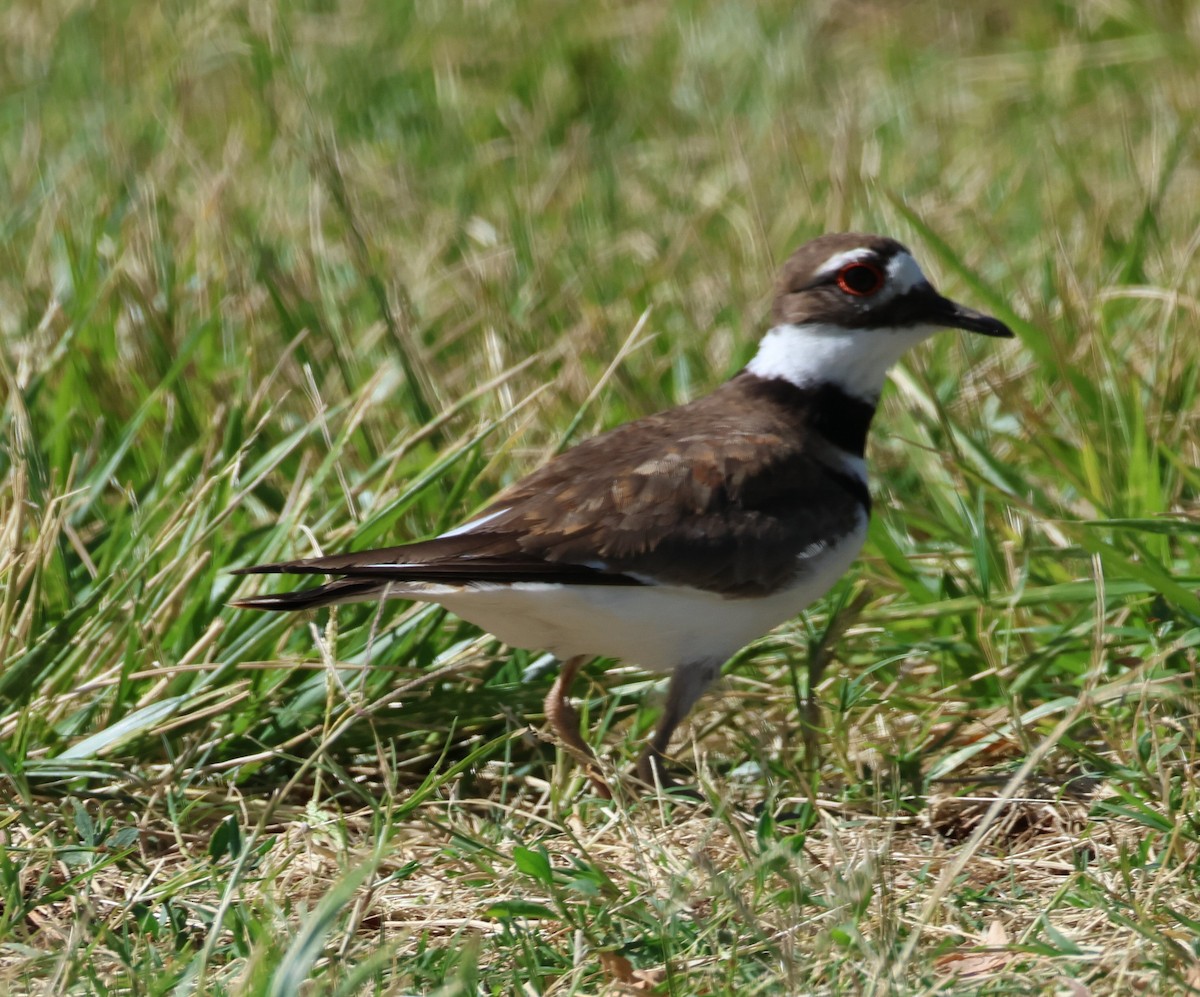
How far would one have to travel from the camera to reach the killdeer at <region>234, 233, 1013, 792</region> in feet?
12.2

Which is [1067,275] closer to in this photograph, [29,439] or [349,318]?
[349,318]

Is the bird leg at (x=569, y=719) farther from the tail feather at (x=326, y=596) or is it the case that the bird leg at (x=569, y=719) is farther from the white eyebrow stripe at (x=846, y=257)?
the white eyebrow stripe at (x=846, y=257)

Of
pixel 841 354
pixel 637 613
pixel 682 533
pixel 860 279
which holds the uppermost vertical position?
pixel 860 279

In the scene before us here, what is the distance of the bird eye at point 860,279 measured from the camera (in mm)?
4379

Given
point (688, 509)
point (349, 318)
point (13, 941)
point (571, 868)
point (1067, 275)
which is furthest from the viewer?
point (349, 318)

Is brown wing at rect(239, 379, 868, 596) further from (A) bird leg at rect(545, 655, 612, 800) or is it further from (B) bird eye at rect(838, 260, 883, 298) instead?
(B) bird eye at rect(838, 260, 883, 298)

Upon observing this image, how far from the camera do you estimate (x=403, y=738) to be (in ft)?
13.2

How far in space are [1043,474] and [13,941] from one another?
3159 mm

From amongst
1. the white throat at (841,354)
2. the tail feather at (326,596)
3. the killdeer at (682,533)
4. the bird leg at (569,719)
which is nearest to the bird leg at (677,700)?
the killdeer at (682,533)

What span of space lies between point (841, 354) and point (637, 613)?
102cm

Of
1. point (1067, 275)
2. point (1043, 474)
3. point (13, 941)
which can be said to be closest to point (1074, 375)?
point (1043, 474)

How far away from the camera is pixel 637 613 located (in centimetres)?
387

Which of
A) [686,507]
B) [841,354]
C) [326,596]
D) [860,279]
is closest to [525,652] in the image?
[686,507]

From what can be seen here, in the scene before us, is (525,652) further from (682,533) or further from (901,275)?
(901,275)
